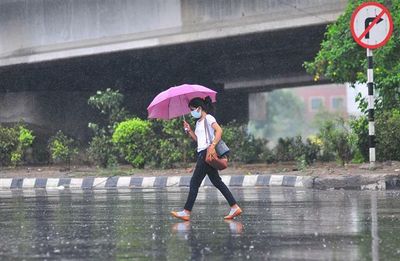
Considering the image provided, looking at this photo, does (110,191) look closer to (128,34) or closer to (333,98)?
(128,34)

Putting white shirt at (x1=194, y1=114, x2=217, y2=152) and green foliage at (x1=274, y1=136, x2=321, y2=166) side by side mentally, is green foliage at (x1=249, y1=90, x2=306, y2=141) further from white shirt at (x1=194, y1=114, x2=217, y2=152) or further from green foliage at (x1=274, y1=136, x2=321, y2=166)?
white shirt at (x1=194, y1=114, x2=217, y2=152)

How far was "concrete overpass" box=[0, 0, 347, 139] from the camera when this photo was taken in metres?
24.1

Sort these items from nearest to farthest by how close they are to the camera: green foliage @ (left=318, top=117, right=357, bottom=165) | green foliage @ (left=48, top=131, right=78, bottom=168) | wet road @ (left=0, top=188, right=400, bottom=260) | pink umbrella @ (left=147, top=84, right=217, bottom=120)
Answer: wet road @ (left=0, top=188, right=400, bottom=260), pink umbrella @ (left=147, top=84, right=217, bottom=120), green foliage @ (left=318, top=117, right=357, bottom=165), green foliage @ (left=48, top=131, right=78, bottom=168)

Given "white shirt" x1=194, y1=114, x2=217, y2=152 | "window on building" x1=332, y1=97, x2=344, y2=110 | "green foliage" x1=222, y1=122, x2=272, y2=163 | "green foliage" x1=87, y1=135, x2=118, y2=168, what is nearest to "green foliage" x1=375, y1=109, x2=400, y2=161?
"green foliage" x1=222, y1=122, x2=272, y2=163

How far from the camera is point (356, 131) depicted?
20.3 metres

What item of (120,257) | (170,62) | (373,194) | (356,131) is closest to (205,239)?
(120,257)

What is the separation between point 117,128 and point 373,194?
33.2ft

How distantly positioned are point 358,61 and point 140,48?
7730 millimetres

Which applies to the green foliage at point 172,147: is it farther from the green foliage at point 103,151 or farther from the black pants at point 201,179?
the black pants at point 201,179

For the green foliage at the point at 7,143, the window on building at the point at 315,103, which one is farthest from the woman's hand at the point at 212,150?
the window on building at the point at 315,103

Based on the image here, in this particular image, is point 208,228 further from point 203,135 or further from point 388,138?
point 388,138

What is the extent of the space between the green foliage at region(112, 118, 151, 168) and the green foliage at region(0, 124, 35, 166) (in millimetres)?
3195

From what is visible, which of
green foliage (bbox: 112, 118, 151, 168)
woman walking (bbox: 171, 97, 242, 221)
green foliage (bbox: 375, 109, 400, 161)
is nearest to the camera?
woman walking (bbox: 171, 97, 242, 221)

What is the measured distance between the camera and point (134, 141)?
2397cm
